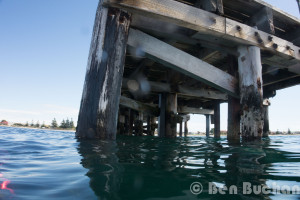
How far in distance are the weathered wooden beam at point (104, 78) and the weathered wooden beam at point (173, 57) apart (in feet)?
1.44

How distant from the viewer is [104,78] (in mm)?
2924

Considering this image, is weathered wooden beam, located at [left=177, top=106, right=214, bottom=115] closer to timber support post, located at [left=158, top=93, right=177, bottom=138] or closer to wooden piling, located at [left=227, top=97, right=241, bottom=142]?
timber support post, located at [left=158, top=93, right=177, bottom=138]

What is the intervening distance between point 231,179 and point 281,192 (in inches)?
10.4

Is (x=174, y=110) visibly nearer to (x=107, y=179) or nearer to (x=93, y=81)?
(x=93, y=81)

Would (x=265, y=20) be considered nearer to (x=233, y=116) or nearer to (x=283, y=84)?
(x=233, y=116)

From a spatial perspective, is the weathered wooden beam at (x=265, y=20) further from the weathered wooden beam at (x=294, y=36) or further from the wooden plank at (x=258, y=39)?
the weathered wooden beam at (x=294, y=36)

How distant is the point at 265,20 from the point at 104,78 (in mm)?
4250

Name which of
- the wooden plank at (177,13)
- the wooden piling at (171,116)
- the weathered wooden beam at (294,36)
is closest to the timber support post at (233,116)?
the wooden plank at (177,13)

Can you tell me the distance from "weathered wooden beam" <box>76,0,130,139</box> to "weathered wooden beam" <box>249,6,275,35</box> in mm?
3528

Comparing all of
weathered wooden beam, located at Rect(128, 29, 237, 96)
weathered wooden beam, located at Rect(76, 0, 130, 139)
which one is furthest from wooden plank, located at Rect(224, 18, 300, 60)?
weathered wooden beam, located at Rect(76, 0, 130, 139)

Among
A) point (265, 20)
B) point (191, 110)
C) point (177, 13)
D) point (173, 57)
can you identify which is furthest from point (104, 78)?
point (191, 110)

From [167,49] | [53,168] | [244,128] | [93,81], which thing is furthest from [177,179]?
[244,128]

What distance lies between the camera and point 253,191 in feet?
3.26

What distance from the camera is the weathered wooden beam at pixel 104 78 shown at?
112 inches
